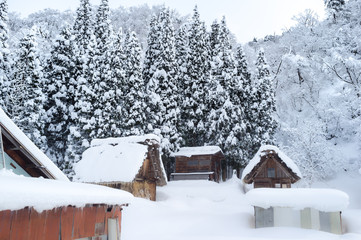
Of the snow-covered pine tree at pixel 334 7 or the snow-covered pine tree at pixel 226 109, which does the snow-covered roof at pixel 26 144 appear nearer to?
the snow-covered pine tree at pixel 226 109

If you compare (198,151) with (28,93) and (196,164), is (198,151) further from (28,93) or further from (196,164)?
(28,93)

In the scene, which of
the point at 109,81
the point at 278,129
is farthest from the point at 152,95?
the point at 278,129

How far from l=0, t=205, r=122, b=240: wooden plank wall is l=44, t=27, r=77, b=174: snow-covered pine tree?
21.8 meters

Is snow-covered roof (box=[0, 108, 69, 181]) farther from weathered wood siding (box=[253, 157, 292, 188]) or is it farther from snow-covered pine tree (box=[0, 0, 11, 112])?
weathered wood siding (box=[253, 157, 292, 188])

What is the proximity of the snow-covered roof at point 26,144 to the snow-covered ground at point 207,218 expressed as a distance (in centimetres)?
823

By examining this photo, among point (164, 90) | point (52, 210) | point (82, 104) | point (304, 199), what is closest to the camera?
point (52, 210)

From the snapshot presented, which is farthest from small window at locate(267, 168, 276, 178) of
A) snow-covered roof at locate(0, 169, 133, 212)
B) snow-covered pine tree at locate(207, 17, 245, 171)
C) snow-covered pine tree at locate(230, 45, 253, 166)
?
snow-covered roof at locate(0, 169, 133, 212)

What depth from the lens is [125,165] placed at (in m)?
23.2

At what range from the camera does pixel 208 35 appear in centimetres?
4456

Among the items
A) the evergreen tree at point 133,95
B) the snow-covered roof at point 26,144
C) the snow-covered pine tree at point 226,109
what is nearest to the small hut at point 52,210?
the snow-covered roof at point 26,144

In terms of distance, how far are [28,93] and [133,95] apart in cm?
940

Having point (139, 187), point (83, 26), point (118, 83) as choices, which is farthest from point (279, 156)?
point (83, 26)

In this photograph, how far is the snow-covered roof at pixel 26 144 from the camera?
28.7 ft

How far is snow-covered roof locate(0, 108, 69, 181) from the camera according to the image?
875 centimetres
